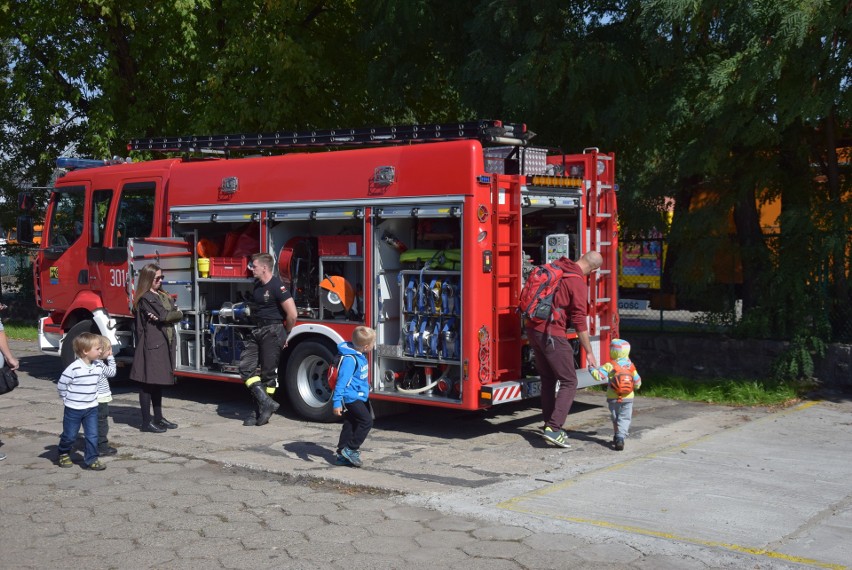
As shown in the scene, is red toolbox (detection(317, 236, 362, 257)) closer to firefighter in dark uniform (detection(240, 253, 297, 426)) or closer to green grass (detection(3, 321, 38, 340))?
firefighter in dark uniform (detection(240, 253, 297, 426))

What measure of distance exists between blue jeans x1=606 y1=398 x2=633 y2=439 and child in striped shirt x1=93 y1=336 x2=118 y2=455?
14.8 feet

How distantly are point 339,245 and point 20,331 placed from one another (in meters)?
13.3

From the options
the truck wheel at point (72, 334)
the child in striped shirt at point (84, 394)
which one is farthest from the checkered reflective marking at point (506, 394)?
the truck wheel at point (72, 334)

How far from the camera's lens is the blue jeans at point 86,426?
8.24 m

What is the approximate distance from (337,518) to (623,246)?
8.94m

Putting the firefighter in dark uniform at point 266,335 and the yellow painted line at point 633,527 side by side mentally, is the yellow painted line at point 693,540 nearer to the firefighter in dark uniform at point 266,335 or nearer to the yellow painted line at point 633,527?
the yellow painted line at point 633,527

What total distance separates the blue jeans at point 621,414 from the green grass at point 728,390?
10.3 feet

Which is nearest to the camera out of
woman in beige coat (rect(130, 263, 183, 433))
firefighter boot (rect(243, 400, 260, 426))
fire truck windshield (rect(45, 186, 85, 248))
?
woman in beige coat (rect(130, 263, 183, 433))

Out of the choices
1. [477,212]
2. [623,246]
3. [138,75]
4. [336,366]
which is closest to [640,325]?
[623,246]

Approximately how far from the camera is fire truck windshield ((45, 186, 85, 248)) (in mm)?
13156

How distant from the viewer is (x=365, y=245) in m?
9.98

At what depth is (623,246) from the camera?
581 inches

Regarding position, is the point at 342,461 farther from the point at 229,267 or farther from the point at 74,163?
the point at 74,163

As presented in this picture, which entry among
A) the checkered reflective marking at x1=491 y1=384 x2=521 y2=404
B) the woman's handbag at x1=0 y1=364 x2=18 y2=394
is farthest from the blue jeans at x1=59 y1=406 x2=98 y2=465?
the checkered reflective marking at x1=491 y1=384 x2=521 y2=404
